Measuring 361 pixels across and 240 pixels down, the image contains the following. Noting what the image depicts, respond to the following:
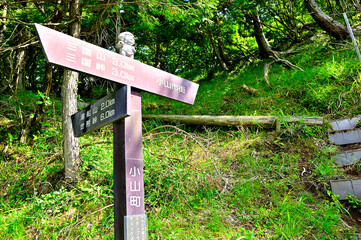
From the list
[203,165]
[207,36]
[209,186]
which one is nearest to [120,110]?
[209,186]

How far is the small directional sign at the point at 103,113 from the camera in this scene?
185 centimetres

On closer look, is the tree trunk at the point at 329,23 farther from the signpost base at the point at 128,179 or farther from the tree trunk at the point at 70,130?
the signpost base at the point at 128,179

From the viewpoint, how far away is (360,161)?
3.51 m

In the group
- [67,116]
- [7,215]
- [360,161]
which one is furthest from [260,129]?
[7,215]

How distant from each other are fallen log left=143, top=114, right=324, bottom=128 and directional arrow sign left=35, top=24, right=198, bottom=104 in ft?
9.96

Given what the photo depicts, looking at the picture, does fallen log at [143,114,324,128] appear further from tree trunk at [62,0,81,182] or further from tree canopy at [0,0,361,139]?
tree trunk at [62,0,81,182]

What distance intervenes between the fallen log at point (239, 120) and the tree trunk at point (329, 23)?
385 centimetres

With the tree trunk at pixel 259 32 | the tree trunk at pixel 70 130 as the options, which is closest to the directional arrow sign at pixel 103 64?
the tree trunk at pixel 70 130

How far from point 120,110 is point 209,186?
2010 millimetres

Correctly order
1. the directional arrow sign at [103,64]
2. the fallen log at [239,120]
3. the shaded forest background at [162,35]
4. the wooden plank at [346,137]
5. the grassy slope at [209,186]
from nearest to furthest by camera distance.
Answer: the directional arrow sign at [103,64], the grassy slope at [209,186], the wooden plank at [346,137], the shaded forest background at [162,35], the fallen log at [239,120]

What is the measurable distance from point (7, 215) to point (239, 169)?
10.9 ft

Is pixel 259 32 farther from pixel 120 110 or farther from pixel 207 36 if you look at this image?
pixel 120 110

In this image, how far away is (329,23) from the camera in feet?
22.6

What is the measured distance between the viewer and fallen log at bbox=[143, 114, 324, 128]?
15.0ft
